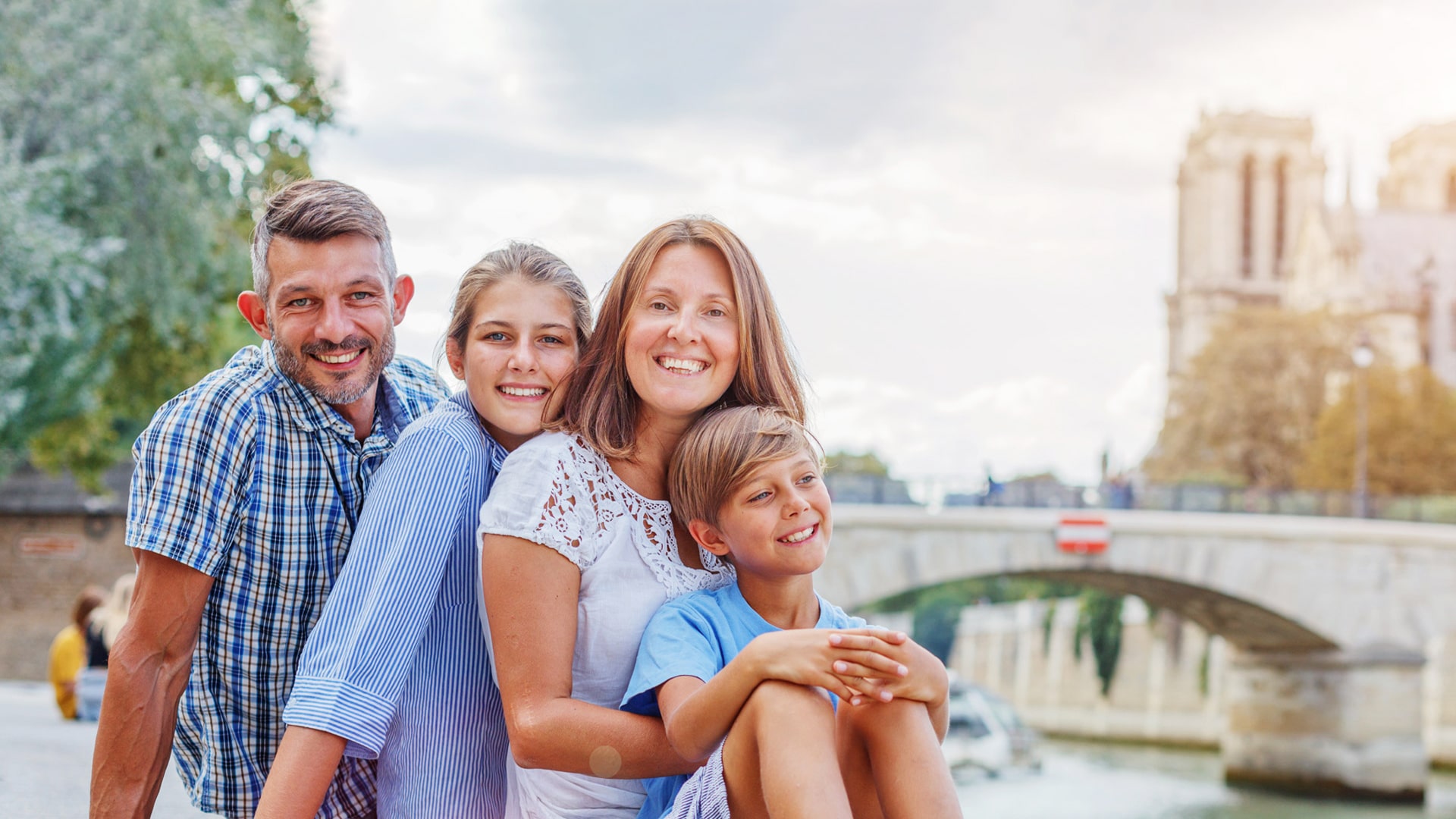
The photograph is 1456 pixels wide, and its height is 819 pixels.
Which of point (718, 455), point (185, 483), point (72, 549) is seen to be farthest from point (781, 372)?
point (72, 549)

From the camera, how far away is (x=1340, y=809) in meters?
19.3

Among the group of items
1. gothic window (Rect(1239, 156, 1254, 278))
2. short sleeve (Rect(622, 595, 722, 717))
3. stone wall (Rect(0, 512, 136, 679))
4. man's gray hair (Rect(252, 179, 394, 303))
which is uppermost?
gothic window (Rect(1239, 156, 1254, 278))

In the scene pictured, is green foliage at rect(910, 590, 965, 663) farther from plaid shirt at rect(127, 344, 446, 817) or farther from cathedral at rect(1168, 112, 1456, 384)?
plaid shirt at rect(127, 344, 446, 817)

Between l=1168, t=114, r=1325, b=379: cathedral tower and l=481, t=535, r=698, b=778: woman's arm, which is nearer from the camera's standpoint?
l=481, t=535, r=698, b=778: woman's arm

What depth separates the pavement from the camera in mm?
3189

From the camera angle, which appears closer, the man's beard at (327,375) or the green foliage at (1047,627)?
the man's beard at (327,375)

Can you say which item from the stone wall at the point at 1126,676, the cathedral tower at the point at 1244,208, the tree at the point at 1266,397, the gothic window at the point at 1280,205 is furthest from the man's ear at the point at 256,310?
the gothic window at the point at 1280,205

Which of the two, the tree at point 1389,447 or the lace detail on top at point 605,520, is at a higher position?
the tree at point 1389,447

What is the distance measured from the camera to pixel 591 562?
2232mm

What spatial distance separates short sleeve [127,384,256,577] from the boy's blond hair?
732 mm

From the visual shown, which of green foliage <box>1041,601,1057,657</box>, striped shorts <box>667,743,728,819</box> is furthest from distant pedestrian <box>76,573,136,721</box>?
green foliage <box>1041,601,1057,657</box>

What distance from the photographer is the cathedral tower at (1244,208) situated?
58.4 metres

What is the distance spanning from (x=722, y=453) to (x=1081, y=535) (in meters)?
16.7

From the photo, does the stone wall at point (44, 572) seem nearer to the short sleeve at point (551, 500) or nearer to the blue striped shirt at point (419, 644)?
the blue striped shirt at point (419, 644)
